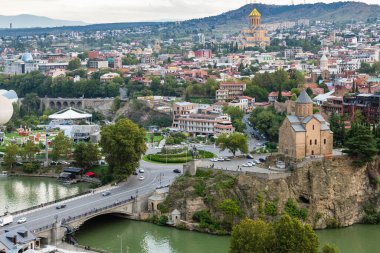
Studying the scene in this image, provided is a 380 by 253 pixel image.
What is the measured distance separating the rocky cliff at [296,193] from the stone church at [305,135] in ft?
3.09

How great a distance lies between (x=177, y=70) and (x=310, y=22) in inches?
3678

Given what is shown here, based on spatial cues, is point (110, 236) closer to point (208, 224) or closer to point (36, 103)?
point (208, 224)

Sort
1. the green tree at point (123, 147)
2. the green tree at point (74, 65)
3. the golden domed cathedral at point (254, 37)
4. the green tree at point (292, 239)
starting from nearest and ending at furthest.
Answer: the green tree at point (292, 239), the green tree at point (123, 147), the green tree at point (74, 65), the golden domed cathedral at point (254, 37)

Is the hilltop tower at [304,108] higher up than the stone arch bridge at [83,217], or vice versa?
the hilltop tower at [304,108]

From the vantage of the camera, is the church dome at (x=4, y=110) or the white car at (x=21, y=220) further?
the church dome at (x=4, y=110)

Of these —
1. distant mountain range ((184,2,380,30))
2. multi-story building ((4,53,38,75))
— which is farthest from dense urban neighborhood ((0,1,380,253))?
distant mountain range ((184,2,380,30))

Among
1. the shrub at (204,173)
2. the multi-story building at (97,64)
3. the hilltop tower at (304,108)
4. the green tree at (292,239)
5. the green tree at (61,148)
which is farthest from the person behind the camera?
the multi-story building at (97,64)

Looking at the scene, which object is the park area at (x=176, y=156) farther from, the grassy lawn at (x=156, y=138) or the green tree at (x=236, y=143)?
the grassy lawn at (x=156, y=138)

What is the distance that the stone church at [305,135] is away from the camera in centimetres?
3017

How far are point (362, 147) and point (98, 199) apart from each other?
1182 centimetres

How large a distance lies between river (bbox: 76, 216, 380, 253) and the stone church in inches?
153

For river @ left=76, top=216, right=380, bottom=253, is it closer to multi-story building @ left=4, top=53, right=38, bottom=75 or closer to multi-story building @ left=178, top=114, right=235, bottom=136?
multi-story building @ left=178, top=114, right=235, bottom=136

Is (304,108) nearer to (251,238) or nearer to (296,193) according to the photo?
(296,193)

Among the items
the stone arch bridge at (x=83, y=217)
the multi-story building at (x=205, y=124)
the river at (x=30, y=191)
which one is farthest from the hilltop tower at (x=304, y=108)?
the multi-story building at (x=205, y=124)
